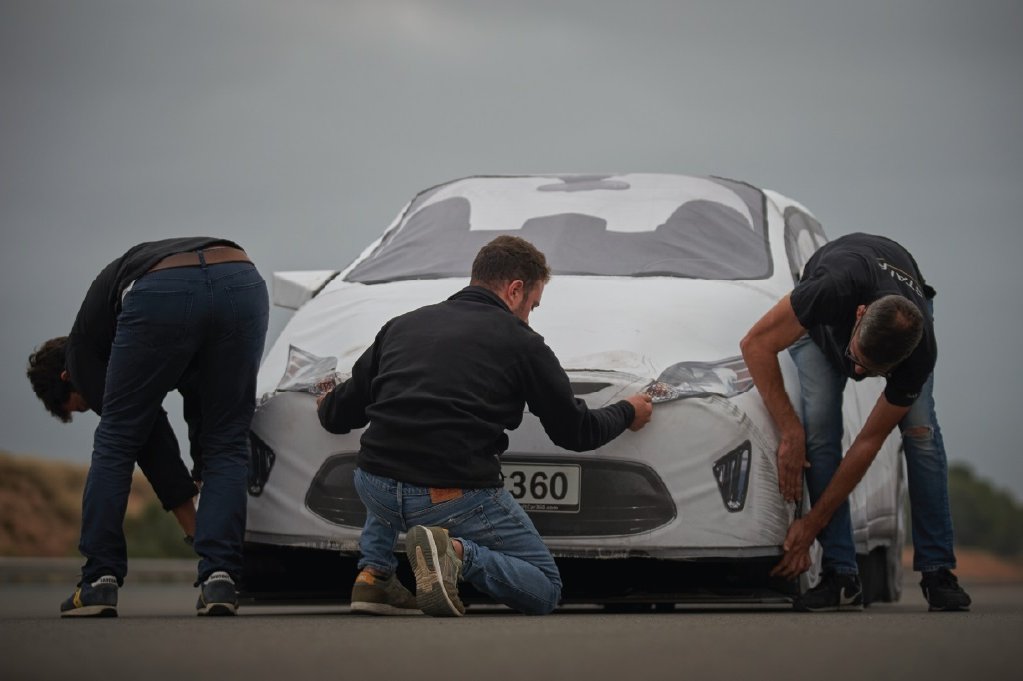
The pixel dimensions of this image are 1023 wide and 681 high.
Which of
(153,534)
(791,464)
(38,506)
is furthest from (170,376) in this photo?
(153,534)

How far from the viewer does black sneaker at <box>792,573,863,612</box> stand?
20.9 ft

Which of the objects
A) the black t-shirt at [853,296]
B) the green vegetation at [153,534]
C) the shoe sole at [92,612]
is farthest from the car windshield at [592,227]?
the green vegetation at [153,534]

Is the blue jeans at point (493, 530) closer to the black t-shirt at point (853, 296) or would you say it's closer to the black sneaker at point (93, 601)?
the black sneaker at point (93, 601)

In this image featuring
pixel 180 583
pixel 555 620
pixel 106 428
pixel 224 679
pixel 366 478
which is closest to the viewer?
pixel 224 679

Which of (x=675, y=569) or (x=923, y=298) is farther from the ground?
(x=923, y=298)

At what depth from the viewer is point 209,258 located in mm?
6414

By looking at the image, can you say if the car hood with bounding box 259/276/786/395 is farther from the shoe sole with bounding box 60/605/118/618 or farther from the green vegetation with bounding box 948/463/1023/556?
the green vegetation with bounding box 948/463/1023/556

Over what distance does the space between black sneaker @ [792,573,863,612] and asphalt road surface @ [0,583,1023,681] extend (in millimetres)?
1047

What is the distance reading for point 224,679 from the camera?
11.7 ft

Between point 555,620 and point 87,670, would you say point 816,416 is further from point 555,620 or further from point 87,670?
point 87,670

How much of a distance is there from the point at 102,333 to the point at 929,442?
10.1 ft

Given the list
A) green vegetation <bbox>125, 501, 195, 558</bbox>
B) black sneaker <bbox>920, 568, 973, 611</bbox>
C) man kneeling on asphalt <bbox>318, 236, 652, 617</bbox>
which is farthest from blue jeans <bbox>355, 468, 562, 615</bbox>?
green vegetation <bbox>125, 501, 195, 558</bbox>

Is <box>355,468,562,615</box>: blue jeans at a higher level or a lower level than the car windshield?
lower

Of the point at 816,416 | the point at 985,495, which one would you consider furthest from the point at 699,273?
the point at 985,495
